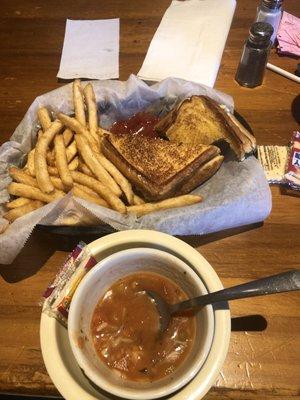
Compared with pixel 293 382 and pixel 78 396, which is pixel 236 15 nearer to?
pixel 293 382

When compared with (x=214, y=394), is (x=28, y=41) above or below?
above

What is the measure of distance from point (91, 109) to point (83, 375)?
91cm

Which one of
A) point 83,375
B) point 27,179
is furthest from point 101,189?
point 83,375

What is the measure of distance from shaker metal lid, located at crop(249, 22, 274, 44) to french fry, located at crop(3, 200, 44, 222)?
1.04 metres

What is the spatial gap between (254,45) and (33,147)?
0.94 metres

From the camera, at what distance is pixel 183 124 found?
147 centimetres

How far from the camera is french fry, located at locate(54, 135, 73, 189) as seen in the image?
1270 mm

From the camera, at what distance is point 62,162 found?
1317 mm

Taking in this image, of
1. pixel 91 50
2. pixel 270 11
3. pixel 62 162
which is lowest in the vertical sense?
pixel 62 162

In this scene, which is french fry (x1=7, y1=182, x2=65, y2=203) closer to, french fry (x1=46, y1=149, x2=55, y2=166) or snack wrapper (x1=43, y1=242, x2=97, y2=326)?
french fry (x1=46, y1=149, x2=55, y2=166)

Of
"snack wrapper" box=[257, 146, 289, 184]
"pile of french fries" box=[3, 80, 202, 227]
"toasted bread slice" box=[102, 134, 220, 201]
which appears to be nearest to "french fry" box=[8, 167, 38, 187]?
"pile of french fries" box=[3, 80, 202, 227]

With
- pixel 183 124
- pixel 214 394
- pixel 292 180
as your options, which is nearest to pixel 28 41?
pixel 183 124

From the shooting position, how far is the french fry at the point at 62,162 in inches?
50.0

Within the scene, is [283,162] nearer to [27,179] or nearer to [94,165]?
[94,165]
